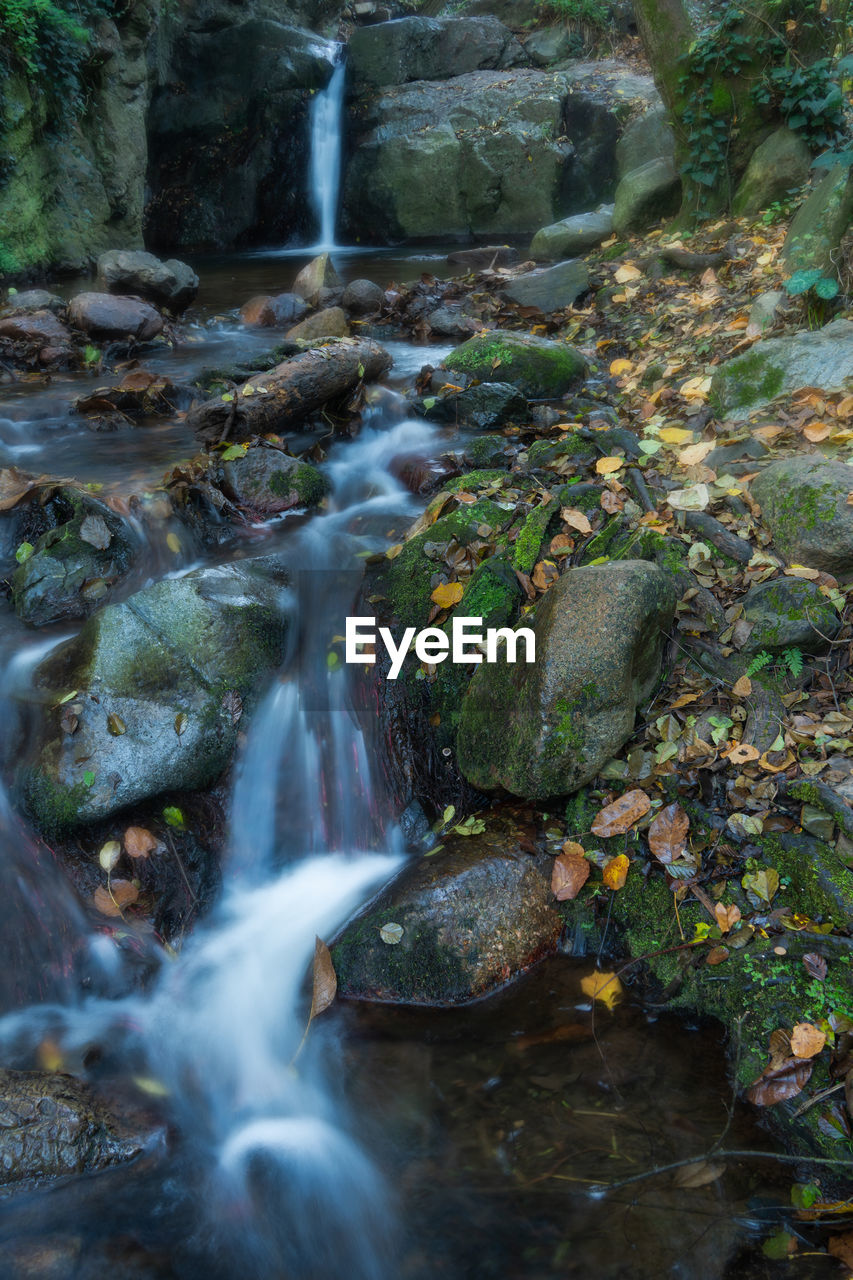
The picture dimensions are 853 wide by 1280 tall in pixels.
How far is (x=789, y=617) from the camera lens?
3297mm

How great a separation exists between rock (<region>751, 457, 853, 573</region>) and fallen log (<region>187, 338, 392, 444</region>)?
3.58 metres

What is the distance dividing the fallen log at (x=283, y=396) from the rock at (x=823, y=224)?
3202 mm

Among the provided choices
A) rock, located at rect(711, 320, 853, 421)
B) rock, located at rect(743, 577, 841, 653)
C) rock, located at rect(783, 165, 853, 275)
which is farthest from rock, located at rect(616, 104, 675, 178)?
rock, located at rect(743, 577, 841, 653)

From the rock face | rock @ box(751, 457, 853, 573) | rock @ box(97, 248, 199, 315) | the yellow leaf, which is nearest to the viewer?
the yellow leaf

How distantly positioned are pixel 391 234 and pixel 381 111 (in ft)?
7.30

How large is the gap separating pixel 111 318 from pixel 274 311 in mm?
1915

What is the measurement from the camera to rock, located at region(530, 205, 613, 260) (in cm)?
1020

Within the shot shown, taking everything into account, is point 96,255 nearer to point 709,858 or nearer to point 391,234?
point 391,234

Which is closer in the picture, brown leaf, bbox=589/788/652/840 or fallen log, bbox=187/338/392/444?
brown leaf, bbox=589/788/652/840

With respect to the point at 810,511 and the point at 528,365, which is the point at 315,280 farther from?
the point at 810,511

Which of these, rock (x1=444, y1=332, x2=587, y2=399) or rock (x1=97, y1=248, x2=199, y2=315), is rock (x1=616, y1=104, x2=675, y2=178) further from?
rock (x1=444, y1=332, x2=587, y2=399)

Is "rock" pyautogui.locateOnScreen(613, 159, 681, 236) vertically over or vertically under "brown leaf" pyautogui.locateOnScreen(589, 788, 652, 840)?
over

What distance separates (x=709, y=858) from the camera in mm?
3020

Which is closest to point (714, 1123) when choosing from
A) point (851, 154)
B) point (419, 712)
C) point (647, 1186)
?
point (647, 1186)
